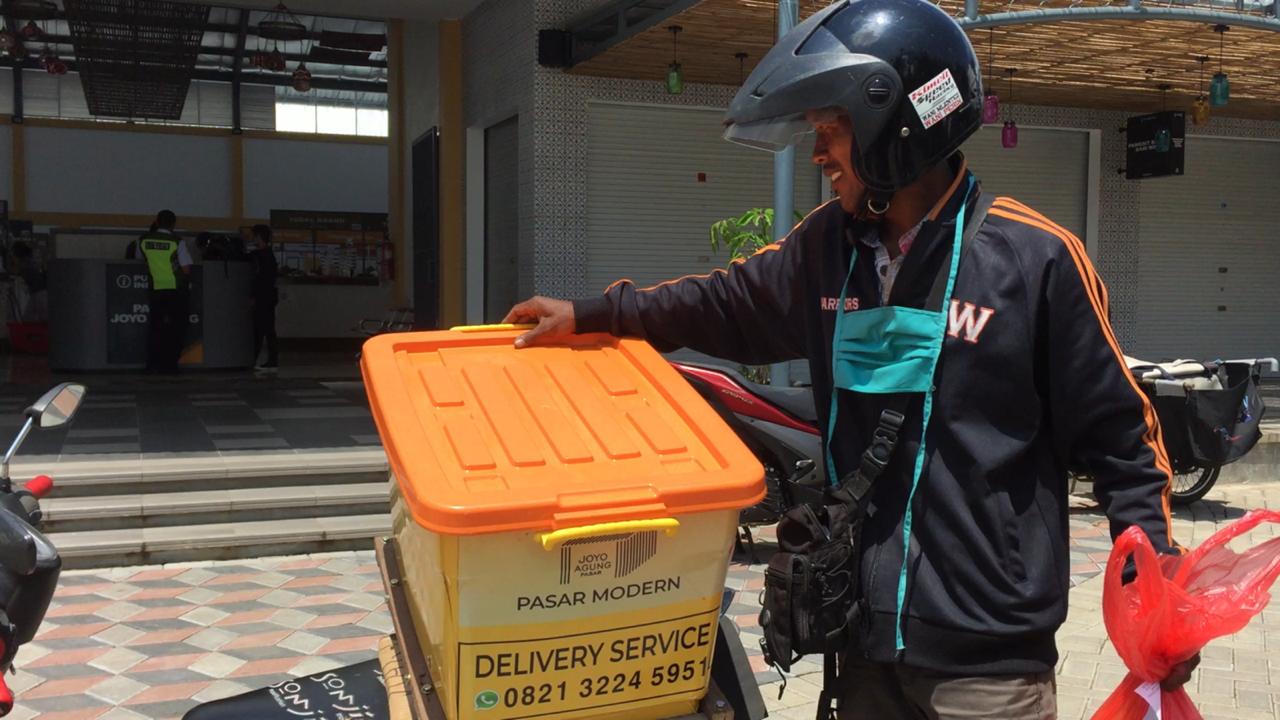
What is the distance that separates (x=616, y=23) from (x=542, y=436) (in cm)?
913

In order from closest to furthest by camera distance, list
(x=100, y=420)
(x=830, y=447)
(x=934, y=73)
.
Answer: (x=934, y=73) < (x=830, y=447) < (x=100, y=420)

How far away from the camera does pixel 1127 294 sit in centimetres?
1438

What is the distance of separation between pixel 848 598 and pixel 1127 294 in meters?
13.6

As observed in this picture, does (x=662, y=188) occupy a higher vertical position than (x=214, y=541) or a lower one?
higher

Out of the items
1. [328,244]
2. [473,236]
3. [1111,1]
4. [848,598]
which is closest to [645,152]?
[473,236]

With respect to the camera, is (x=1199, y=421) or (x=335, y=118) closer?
(x=1199, y=421)

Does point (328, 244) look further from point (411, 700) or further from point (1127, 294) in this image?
point (411, 700)

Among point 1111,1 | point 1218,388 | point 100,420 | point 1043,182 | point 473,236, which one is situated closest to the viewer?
point 1218,388

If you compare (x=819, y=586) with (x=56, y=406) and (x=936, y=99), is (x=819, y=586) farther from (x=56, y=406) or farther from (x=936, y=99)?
(x=56, y=406)

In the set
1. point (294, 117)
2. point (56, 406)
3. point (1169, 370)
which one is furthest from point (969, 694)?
point (294, 117)

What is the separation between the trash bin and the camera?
5.97 feet

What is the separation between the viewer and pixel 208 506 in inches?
270

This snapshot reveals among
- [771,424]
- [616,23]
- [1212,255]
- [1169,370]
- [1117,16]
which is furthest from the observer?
[1212,255]

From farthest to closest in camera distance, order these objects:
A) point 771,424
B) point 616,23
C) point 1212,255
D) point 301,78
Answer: point 301,78
point 1212,255
point 616,23
point 771,424
